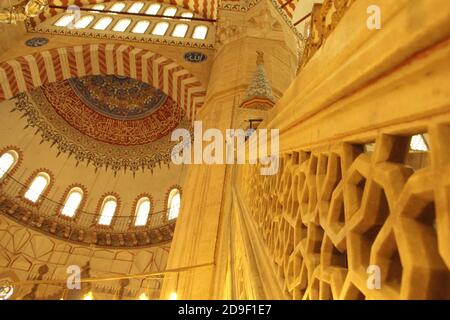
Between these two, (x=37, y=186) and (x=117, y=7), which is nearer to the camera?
(x=117, y=7)

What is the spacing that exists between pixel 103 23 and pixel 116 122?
3.71 meters

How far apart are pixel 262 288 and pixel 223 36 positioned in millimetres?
→ 6652

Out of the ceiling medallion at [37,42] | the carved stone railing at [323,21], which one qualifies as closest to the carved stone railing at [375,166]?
the carved stone railing at [323,21]

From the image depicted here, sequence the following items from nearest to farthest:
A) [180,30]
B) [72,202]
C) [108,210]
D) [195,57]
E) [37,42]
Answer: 1. [37,42]
2. [195,57]
3. [180,30]
4. [72,202]
5. [108,210]

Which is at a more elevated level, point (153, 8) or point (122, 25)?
point (153, 8)

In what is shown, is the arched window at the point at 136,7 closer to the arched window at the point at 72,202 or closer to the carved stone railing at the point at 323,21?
the arched window at the point at 72,202

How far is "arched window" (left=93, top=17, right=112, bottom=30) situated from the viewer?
874 cm

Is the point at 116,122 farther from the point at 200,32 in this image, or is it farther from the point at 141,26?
the point at 200,32

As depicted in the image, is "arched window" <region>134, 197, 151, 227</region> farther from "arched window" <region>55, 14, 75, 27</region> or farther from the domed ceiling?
"arched window" <region>55, 14, 75, 27</region>

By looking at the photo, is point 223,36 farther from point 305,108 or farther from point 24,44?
point 305,108

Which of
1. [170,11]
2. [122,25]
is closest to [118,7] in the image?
[170,11]

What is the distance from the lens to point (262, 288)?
45.1 inches

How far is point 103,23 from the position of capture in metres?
9.02
